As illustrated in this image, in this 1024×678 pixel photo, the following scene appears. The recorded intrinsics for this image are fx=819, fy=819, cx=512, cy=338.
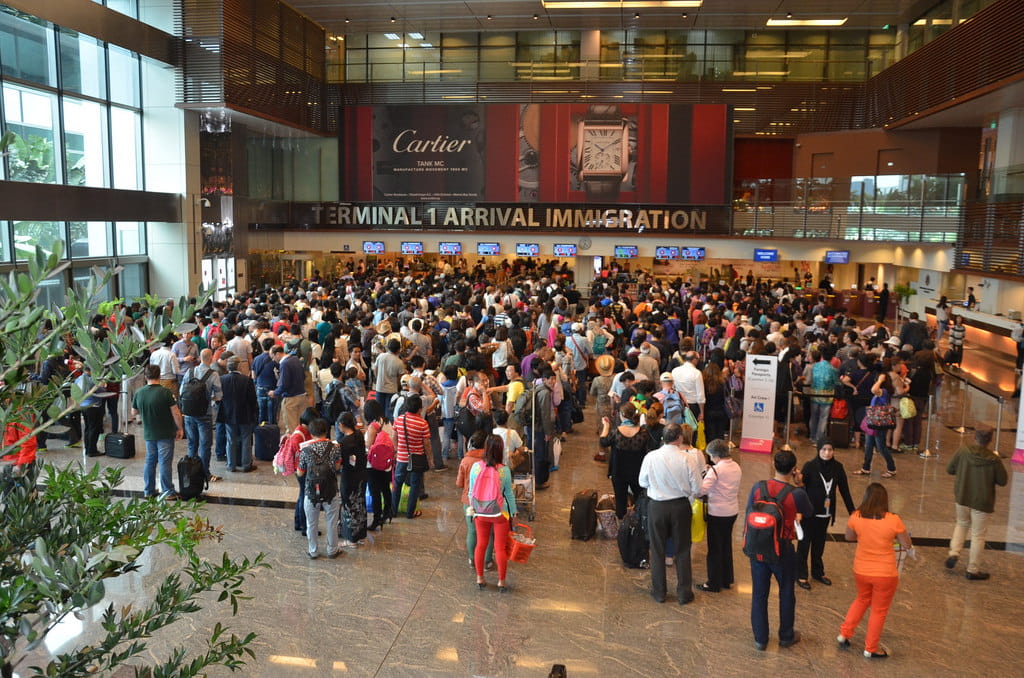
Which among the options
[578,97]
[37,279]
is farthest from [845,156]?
[37,279]

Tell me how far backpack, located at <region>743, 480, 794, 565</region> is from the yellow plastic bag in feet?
3.70

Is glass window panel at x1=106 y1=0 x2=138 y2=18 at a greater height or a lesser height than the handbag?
greater

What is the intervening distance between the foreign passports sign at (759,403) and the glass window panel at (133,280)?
56.5ft

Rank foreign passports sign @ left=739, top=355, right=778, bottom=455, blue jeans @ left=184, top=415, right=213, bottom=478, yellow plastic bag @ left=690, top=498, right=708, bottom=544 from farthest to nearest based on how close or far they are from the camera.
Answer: foreign passports sign @ left=739, top=355, right=778, bottom=455 → blue jeans @ left=184, top=415, right=213, bottom=478 → yellow plastic bag @ left=690, top=498, right=708, bottom=544

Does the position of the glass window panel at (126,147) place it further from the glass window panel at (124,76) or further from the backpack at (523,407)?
the backpack at (523,407)

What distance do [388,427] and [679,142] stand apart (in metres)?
23.4

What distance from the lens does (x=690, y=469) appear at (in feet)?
21.4

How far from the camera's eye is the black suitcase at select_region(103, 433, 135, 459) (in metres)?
10.5

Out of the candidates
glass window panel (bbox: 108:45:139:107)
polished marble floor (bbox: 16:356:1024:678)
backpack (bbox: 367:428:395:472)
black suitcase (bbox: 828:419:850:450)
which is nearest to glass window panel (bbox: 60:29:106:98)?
glass window panel (bbox: 108:45:139:107)

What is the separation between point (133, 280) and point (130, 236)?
1.24m

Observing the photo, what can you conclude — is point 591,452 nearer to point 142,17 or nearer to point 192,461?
point 192,461

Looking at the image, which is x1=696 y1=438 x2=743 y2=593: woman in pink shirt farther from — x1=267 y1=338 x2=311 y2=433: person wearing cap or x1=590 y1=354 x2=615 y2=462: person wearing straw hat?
x1=267 y1=338 x2=311 y2=433: person wearing cap

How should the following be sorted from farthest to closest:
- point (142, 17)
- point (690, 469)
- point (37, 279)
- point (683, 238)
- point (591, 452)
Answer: point (683, 238)
point (142, 17)
point (591, 452)
point (690, 469)
point (37, 279)

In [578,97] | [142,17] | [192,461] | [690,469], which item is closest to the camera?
[690,469]
